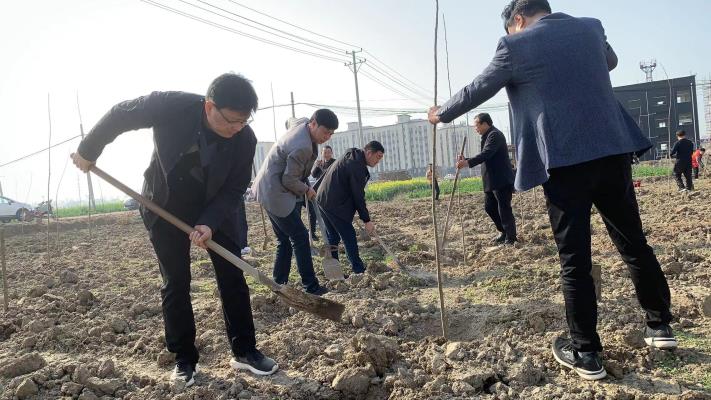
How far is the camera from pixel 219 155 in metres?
2.50

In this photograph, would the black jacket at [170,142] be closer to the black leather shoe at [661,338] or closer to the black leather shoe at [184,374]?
the black leather shoe at [184,374]

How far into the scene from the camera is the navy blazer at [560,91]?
211 cm

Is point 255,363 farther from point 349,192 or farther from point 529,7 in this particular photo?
point 349,192

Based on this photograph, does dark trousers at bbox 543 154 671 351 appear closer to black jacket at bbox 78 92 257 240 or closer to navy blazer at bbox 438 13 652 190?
navy blazer at bbox 438 13 652 190

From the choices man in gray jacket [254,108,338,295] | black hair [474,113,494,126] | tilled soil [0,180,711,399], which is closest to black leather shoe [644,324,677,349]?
tilled soil [0,180,711,399]

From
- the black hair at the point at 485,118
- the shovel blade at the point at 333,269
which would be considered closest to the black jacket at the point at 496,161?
the black hair at the point at 485,118

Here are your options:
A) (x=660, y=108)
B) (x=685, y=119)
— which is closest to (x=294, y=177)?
(x=660, y=108)

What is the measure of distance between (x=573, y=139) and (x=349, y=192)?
288cm

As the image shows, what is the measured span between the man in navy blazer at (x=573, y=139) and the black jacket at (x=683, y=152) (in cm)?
1056

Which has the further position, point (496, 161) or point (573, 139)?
point (496, 161)

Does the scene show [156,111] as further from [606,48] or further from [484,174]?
[484,174]

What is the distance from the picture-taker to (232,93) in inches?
89.5

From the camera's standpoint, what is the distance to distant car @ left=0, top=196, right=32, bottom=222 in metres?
20.4

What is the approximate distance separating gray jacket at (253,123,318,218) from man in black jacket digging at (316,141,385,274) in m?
0.62
